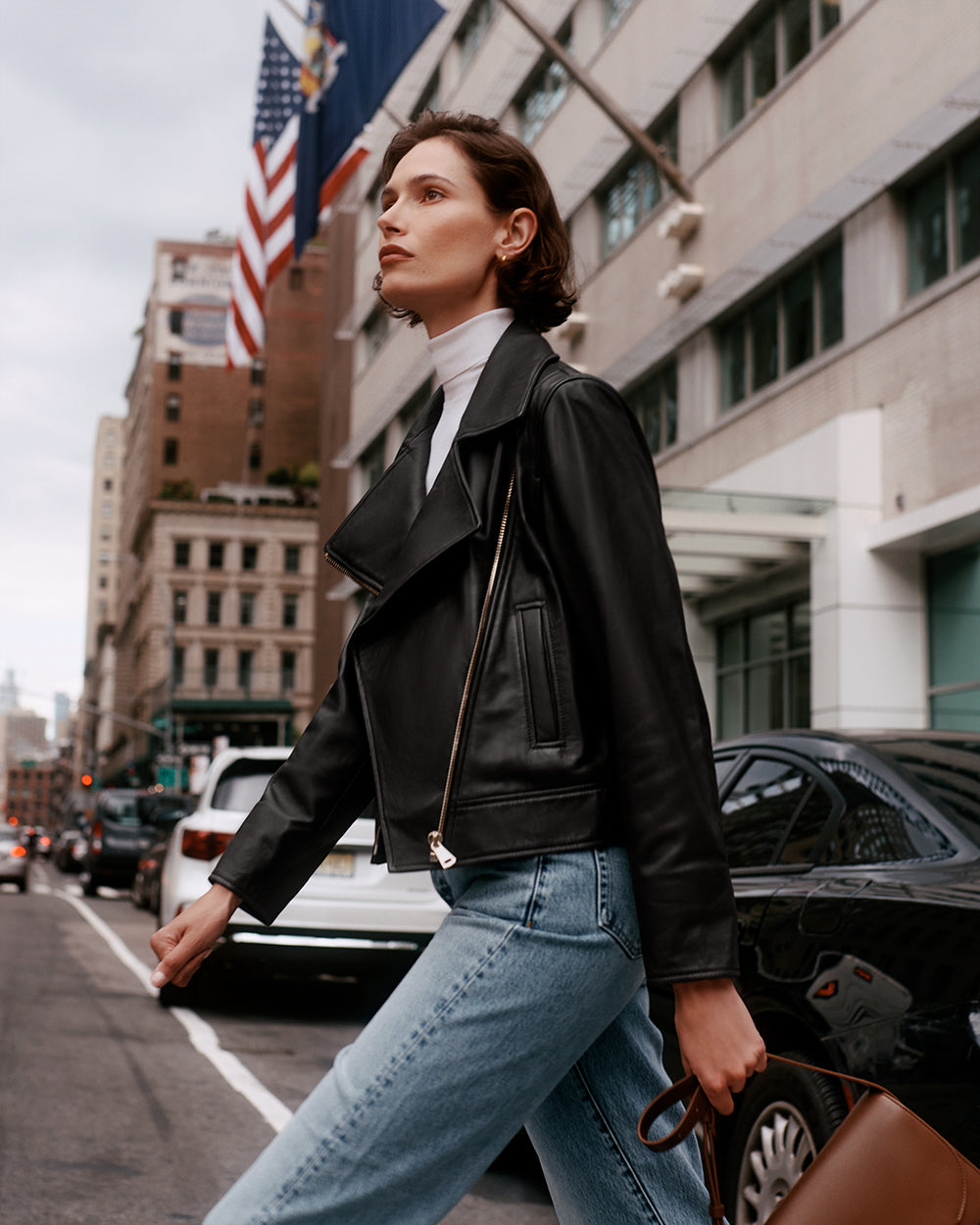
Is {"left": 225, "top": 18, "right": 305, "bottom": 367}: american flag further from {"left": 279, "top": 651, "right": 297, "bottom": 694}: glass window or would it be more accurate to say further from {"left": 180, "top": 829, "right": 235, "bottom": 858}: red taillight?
{"left": 279, "top": 651, "right": 297, "bottom": 694}: glass window

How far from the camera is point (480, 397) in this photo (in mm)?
1948

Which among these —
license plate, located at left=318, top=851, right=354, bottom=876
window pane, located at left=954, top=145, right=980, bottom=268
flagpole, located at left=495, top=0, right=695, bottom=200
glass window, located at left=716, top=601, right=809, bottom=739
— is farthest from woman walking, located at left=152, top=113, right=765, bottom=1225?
flagpole, located at left=495, top=0, right=695, bottom=200

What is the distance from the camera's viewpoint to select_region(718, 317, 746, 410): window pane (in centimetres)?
1905

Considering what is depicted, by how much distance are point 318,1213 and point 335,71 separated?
21.0 meters

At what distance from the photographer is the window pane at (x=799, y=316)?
17.4m

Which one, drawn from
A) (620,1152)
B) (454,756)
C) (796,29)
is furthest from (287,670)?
(454,756)

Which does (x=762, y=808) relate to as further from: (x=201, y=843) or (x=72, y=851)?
(x=72, y=851)

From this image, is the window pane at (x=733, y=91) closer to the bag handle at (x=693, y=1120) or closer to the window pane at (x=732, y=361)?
the window pane at (x=732, y=361)

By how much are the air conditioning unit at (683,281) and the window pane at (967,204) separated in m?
5.05

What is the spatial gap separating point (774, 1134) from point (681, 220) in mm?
17066

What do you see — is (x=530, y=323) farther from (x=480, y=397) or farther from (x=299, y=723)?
(x=299, y=723)

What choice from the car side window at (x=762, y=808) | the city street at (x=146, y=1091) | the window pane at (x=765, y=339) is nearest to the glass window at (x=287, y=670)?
the window pane at (x=765, y=339)

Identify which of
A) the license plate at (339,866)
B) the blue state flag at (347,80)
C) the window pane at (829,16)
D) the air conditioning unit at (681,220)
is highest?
the blue state flag at (347,80)

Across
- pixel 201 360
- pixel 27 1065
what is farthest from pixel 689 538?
pixel 201 360
